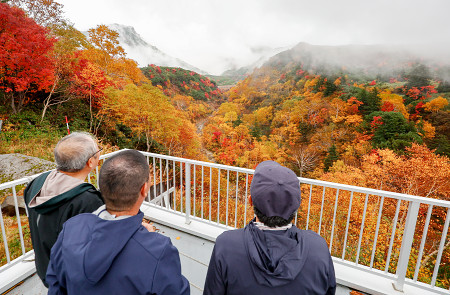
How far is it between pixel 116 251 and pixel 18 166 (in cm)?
735

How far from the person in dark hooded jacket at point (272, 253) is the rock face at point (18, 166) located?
6.88m

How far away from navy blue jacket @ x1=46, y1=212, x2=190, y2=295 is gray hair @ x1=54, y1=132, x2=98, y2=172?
57cm

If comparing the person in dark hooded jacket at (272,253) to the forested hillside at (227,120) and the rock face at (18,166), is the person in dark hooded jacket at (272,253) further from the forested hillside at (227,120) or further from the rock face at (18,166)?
the rock face at (18,166)

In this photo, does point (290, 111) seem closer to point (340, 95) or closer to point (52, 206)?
point (340, 95)

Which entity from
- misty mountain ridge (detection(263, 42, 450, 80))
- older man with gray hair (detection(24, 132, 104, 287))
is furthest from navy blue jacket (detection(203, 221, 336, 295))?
misty mountain ridge (detection(263, 42, 450, 80))

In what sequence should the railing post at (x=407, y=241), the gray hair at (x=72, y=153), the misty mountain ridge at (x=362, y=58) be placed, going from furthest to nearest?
the misty mountain ridge at (x=362, y=58), the railing post at (x=407, y=241), the gray hair at (x=72, y=153)

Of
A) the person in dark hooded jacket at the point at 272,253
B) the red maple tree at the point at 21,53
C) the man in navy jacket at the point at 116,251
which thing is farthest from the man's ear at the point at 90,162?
the red maple tree at the point at 21,53

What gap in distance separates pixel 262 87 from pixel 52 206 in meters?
49.4

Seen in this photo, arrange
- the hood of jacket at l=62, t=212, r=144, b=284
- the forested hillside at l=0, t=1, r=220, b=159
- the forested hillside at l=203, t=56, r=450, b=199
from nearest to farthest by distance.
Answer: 1. the hood of jacket at l=62, t=212, r=144, b=284
2. the forested hillside at l=0, t=1, r=220, b=159
3. the forested hillside at l=203, t=56, r=450, b=199

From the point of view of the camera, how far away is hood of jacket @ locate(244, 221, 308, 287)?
78cm

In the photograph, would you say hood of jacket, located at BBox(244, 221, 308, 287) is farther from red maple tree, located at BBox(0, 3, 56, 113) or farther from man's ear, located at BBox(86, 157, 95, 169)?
red maple tree, located at BBox(0, 3, 56, 113)

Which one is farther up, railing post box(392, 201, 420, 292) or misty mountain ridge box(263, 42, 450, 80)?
misty mountain ridge box(263, 42, 450, 80)

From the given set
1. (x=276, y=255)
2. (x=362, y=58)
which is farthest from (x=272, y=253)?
(x=362, y=58)

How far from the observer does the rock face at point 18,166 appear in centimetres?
550
